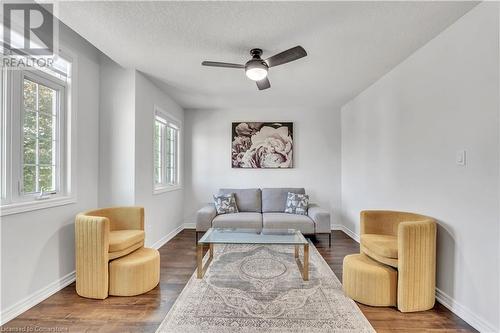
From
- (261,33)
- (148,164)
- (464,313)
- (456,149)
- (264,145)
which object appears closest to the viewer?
(464,313)

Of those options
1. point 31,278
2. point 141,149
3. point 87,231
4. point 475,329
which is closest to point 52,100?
point 141,149

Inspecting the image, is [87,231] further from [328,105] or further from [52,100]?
[328,105]

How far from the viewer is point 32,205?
218 centimetres

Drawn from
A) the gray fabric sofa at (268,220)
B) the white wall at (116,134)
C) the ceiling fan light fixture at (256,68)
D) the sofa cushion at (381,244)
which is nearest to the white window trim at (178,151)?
the white wall at (116,134)

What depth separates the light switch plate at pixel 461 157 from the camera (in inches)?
81.2

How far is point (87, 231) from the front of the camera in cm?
230

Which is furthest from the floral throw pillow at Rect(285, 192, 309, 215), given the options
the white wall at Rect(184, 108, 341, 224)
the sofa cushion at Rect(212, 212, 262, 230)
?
the sofa cushion at Rect(212, 212, 262, 230)

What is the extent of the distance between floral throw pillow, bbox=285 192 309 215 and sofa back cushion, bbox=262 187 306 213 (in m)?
0.14

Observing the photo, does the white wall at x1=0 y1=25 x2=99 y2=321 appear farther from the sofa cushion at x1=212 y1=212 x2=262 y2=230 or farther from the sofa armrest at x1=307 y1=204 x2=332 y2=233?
the sofa armrest at x1=307 y1=204 x2=332 y2=233

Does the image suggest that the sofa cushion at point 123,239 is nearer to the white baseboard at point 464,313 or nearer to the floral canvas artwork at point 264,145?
the floral canvas artwork at point 264,145

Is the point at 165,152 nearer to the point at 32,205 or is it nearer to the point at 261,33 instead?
the point at 32,205

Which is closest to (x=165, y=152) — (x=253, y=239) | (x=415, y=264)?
(x=253, y=239)

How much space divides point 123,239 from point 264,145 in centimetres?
321

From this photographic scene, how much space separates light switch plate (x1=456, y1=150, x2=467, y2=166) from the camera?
206 centimetres
